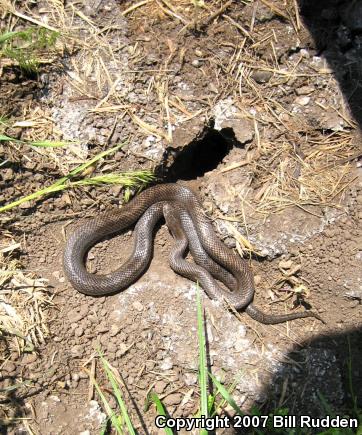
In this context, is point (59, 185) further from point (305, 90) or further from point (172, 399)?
point (305, 90)

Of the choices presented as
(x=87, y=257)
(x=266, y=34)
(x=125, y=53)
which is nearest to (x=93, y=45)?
(x=125, y=53)

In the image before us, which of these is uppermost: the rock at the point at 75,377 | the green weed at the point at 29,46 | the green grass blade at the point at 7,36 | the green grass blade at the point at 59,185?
the green grass blade at the point at 7,36

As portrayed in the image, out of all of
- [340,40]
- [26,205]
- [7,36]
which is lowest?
[26,205]

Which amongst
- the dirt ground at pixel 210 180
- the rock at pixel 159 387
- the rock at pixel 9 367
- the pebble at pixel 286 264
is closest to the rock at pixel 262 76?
the dirt ground at pixel 210 180

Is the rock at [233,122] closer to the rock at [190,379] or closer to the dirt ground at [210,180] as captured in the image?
the dirt ground at [210,180]

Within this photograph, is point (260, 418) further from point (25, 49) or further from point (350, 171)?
point (25, 49)

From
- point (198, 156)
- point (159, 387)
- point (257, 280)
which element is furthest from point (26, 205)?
point (257, 280)

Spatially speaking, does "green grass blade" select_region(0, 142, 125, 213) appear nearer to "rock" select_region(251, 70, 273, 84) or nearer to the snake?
the snake

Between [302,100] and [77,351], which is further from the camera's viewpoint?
[302,100]
